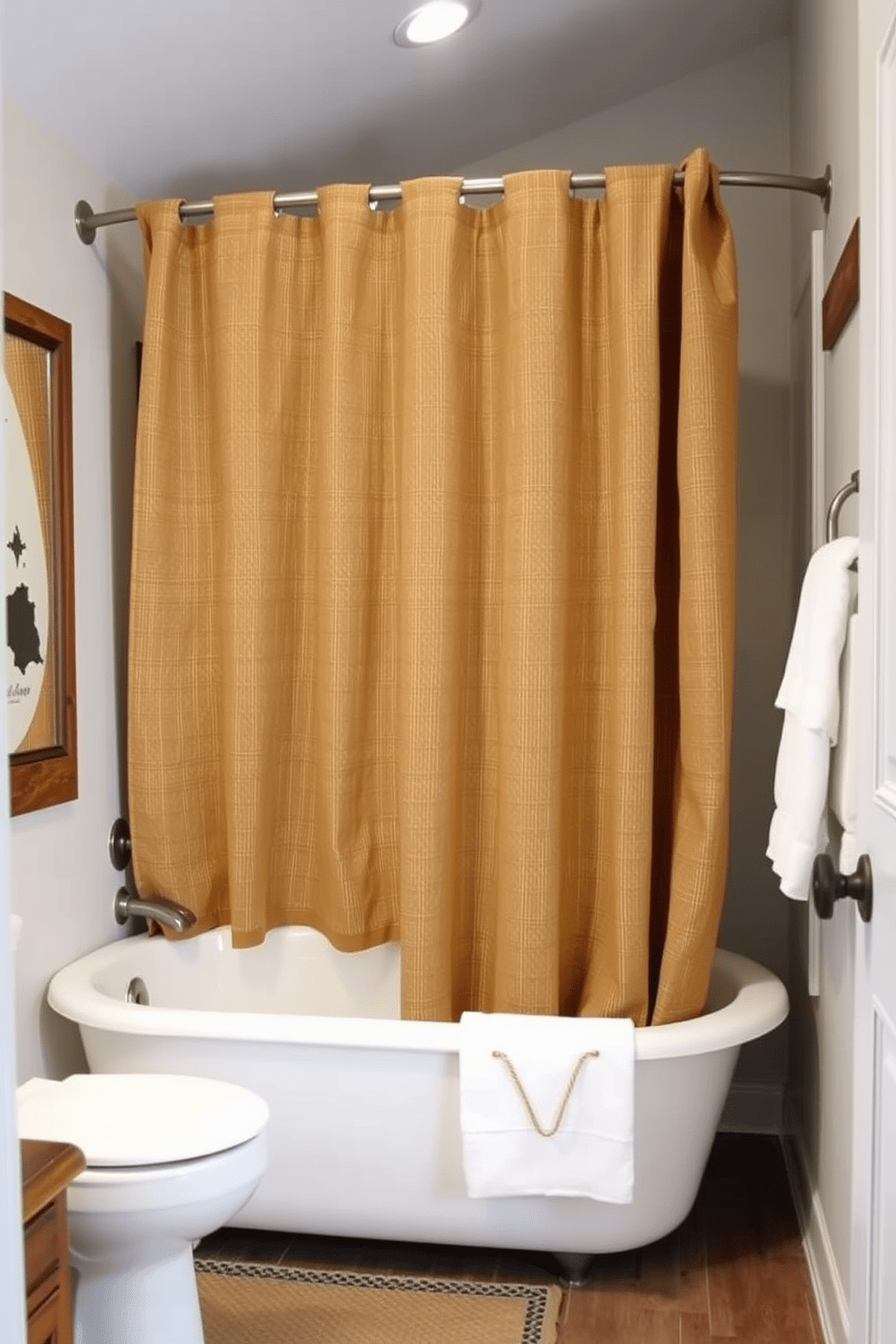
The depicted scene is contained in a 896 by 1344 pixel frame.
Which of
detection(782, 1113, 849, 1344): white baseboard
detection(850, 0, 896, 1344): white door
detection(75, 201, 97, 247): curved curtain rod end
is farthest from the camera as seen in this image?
detection(75, 201, 97, 247): curved curtain rod end

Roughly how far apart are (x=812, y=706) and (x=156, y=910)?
1557 mm

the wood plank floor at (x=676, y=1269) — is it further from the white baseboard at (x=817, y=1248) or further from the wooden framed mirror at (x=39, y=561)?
the wooden framed mirror at (x=39, y=561)

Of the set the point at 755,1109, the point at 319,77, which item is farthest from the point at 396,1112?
the point at 319,77

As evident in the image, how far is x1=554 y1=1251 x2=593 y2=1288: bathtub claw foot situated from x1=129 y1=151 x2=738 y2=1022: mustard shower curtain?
17.5 inches

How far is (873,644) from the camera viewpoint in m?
1.25

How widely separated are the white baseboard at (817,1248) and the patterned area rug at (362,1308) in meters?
0.46

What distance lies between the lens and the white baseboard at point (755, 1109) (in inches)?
120

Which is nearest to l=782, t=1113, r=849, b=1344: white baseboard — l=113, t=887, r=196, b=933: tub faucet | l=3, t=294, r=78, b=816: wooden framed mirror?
l=113, t=887, r=196, b=933: tub faucet

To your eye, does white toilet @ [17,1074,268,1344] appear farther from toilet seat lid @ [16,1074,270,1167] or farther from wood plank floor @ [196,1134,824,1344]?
wood plank floor @ [196,1134,824,1344]

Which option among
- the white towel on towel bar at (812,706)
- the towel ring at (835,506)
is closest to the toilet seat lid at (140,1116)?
the white towel on towel bar at (812,706)

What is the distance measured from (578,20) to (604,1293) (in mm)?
2573

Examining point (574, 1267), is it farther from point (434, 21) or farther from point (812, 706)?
point (434, 21)

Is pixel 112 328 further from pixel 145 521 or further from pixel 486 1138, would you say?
pixel 486 1138

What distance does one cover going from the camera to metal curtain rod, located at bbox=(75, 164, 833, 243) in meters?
2.36
